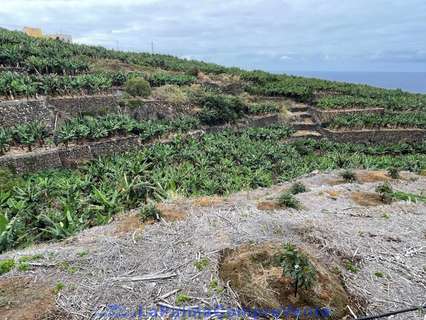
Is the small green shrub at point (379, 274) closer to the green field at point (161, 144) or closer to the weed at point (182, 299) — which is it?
the weed at point (182, 299)

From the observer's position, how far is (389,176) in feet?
37.3

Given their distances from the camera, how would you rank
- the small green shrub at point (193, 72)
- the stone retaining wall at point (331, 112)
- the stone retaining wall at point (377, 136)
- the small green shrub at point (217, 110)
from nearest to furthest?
the small green shrub at point (217, 110), the stone retaining wall at point (377, 136), the stone retaining wall at point (331, 112), the small green shrub at point (193, 72)

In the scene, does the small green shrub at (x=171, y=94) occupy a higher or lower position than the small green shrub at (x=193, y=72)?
lower

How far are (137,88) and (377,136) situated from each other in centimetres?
2008

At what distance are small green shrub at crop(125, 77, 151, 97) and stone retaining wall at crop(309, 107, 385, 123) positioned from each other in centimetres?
1549

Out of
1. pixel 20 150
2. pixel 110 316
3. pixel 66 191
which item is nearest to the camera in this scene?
pixel 110 316

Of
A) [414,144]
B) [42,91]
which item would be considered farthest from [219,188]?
[414,144]

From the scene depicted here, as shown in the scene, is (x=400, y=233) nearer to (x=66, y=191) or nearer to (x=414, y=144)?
(x=66, y=191)

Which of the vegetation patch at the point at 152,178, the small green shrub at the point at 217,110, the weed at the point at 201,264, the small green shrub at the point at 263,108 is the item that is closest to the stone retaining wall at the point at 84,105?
the vegetation patch at the point at 152,178

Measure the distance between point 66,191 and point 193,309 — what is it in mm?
8419

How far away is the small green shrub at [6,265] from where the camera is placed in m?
4.33

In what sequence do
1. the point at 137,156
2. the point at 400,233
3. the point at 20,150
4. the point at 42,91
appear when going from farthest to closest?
the point at 42,91 → the point at 137,156 → the point at 20,150 → the point at 400,233

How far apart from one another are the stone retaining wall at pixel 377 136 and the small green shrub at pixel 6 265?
26.8 metres

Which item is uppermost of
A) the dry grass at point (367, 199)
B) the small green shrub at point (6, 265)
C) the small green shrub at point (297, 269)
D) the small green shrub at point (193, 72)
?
the small green shrub at point (193, 72)
